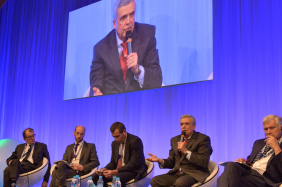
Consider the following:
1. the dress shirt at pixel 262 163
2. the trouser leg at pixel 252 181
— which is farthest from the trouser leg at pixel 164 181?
the dress shirt at pixel 262 163

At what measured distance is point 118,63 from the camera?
610 centimetres

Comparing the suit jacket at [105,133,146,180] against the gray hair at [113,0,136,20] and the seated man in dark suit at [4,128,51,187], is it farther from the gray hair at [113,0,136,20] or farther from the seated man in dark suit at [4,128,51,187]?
the gray hair at [113,0,136,20]

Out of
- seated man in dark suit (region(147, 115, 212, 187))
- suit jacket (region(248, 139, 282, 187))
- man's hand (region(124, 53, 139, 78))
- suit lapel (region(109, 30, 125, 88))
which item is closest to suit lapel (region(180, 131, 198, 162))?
seated man in dark suit (region(147, 115, 212, 187))

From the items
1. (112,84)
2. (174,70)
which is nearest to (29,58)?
(112,84)

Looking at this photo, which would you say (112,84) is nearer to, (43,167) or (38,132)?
(43,167)

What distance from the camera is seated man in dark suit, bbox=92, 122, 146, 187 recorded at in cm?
395

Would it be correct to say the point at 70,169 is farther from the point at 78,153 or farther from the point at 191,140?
the point at 191,140

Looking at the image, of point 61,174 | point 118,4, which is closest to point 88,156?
point 61,174

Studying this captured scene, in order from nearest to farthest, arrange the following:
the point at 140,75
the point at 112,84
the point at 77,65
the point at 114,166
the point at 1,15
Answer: the point at 114,166 < the point at 140,75 < the point at 112,84 < the point at 77,65 < the point at 1,15

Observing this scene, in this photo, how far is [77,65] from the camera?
267 inches

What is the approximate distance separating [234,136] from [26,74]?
5645 mm

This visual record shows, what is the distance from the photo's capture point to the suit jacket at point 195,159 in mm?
3494

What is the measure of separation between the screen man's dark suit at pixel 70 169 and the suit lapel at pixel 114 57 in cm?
159

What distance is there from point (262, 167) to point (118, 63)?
352cm
